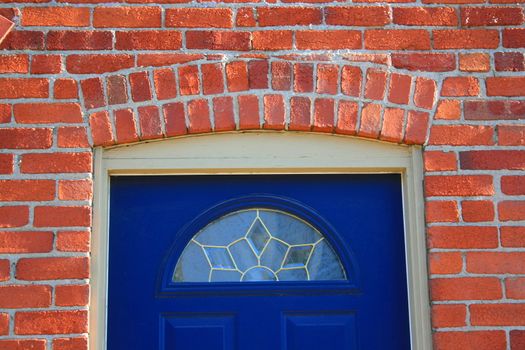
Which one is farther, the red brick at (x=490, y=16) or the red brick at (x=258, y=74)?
the red brick at (x=490, y=16)

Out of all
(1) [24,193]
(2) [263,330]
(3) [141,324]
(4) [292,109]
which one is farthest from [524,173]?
(1) [24,193]

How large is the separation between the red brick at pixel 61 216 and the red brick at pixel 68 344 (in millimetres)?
460

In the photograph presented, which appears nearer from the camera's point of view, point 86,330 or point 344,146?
point 86,330

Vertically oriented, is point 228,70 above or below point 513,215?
above

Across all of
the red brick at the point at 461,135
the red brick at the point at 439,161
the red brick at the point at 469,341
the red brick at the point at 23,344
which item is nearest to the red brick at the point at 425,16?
the red brick at the point at 461,135

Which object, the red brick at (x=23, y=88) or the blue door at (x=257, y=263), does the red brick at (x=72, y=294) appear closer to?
the blue door at (x=257, y=263)

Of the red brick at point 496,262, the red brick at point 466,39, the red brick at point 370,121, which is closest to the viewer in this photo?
the red brick at point 496,262

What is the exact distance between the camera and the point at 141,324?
344 cm

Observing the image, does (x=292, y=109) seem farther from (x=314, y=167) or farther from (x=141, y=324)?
(x=141, y=324)

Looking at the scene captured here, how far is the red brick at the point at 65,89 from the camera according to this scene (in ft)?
11.3

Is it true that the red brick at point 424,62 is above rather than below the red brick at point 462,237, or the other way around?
above

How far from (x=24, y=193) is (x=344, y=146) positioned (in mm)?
1355

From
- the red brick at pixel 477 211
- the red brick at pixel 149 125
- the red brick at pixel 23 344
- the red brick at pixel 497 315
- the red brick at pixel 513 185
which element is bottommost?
the red brick at pixel 23 344

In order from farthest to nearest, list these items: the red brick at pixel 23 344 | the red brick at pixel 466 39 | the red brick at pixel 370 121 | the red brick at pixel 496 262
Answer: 1. the red brick at pixel 466 39
2. the red brick at pixel 370 121
3. the red brick at pixel 496 262
4. the red brick at pixel 23 344
